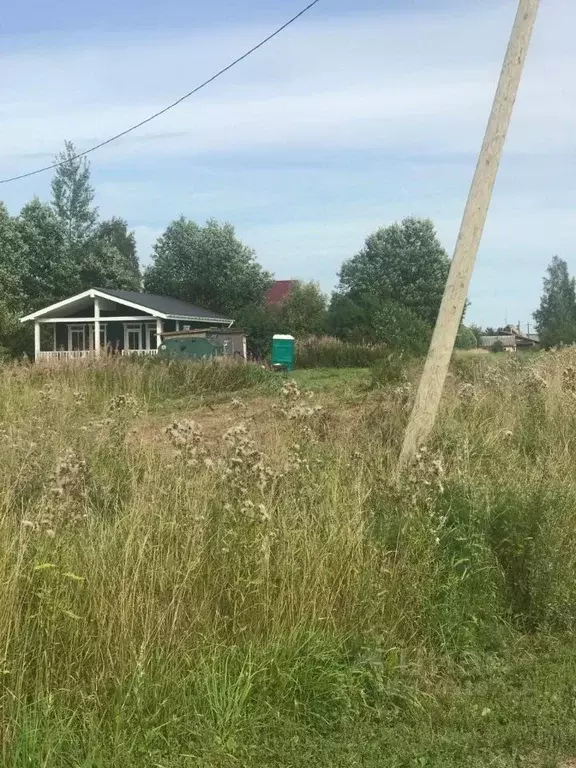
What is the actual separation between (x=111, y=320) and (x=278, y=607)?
115ft

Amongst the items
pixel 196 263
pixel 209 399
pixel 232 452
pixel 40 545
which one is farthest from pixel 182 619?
pixel 196 263

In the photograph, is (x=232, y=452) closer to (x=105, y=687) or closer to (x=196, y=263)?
(x=105, y=687)

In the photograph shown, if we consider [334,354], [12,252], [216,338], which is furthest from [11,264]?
[216,338]

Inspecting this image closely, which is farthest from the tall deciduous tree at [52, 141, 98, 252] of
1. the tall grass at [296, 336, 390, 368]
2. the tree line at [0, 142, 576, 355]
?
the tall grass at [296, 336, 390, 368]

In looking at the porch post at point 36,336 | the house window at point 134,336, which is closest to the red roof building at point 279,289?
the house window at point 134,336

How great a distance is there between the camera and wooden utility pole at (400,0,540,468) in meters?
7.22

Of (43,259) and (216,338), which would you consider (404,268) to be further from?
(216,338)

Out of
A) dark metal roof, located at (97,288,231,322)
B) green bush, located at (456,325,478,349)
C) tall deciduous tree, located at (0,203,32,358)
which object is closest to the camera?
dark metal roof, located at (97,288,231,322)

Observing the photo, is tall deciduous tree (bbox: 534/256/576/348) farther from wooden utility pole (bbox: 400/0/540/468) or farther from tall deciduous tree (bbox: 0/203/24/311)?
wooden utility pole (bbox: 400/0/540/468)

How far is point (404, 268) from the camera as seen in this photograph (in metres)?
58.1

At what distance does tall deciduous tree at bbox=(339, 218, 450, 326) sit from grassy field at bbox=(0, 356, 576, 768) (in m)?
49.5

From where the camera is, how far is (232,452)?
16.9ft

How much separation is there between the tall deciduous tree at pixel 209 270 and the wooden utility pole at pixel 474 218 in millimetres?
46842

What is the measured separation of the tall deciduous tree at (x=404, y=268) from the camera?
186 ft
